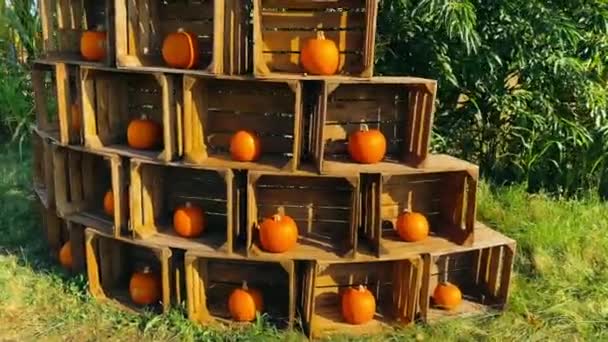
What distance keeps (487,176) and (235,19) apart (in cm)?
329

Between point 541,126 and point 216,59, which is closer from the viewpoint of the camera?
point 216,59

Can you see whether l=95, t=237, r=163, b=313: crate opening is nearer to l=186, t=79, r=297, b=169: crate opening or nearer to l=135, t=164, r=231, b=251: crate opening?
l=135, t=164, r=231, b=251: crate opening

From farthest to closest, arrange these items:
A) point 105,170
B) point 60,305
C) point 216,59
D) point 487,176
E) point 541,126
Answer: point 487,176 < point 541,126 < point 105,170 < point 60,305 < point 216,59

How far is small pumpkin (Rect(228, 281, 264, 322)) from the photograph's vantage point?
3754 mm

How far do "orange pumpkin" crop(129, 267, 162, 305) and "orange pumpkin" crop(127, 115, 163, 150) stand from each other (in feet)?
2.69

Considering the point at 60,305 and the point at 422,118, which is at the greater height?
the point at 422,118

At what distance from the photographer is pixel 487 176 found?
5.84 meters

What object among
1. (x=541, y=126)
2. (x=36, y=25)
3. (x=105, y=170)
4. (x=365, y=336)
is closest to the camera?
(x=365, y=336)

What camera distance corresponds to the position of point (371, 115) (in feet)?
12.6

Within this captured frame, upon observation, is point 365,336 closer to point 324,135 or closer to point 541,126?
point 324,135

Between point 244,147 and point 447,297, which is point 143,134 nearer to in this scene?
point 244,147

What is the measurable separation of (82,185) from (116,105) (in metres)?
0.69

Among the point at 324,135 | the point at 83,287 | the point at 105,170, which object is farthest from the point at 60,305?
the point at 324,135

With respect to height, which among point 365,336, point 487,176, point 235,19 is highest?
point 235,19
